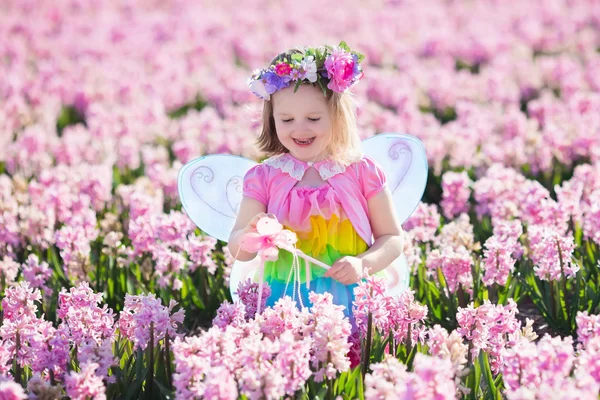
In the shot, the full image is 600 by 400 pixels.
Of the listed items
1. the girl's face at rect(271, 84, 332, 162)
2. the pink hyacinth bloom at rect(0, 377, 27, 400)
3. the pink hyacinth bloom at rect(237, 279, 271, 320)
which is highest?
the girl's face at rect(271, 84, 332, 162)

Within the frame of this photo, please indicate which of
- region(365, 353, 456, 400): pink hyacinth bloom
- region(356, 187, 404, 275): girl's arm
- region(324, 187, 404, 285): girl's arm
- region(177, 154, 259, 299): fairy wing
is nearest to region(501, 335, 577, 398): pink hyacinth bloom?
region(365, 353, 456, 400): pink hyacinth bloom

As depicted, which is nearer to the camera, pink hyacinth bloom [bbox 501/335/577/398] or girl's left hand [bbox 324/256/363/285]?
pink hyacinth bloom [bbox 501/335/577/398]

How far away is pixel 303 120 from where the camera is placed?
3383 millimetres

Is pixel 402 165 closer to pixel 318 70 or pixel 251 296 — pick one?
pixel 318 70

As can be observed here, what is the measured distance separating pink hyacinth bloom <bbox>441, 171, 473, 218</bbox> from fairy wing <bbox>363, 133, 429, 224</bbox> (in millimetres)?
1317

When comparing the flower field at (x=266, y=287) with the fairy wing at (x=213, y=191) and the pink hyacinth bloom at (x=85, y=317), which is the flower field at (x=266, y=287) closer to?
the pink hyacinth bloom at (x=85, y=317)

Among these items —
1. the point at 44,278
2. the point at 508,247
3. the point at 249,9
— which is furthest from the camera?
the point at 249,9

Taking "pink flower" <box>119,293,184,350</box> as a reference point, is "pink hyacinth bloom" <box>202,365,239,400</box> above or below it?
below

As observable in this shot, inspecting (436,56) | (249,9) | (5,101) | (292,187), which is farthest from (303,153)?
(249,9)

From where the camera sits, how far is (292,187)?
3.47 meters

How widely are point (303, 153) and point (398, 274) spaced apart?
2.33 ft

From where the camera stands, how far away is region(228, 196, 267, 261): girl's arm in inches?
133

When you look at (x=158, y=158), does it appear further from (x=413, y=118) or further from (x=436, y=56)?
(x=436, y=56)

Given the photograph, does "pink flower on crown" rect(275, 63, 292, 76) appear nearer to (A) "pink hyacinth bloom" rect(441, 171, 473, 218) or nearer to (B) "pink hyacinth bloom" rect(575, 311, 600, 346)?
→ (B) "pink hyacinth bloom" rect(575, 311, 600, 346)
